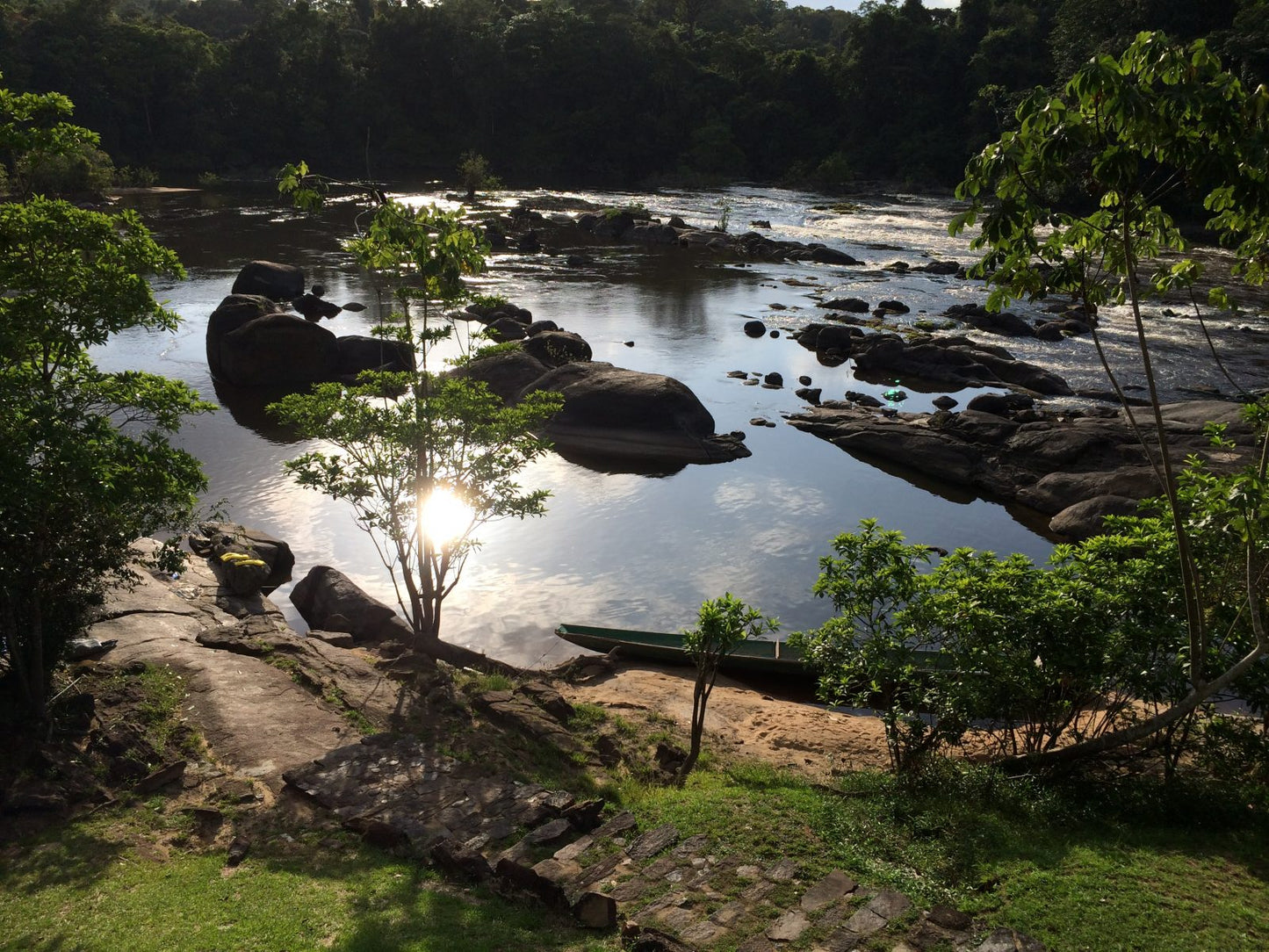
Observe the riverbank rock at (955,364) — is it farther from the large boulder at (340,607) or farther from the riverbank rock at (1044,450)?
the large boulder at (340,607)

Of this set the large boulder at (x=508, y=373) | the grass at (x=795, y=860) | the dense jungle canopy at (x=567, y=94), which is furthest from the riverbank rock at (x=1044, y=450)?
the dense jungle canopy at (x=567, y=94)

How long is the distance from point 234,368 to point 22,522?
2152cm

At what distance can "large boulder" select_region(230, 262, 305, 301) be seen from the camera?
3684 centimetres

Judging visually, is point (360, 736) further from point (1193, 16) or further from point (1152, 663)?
point (1193, 16)

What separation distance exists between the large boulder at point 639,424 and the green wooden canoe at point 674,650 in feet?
30.7

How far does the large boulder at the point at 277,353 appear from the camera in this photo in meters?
29.2

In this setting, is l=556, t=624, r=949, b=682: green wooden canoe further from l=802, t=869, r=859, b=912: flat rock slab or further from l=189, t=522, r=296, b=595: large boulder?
l=802, t=869, r=859, b=912: flat rock slab

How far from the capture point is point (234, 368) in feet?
96.0

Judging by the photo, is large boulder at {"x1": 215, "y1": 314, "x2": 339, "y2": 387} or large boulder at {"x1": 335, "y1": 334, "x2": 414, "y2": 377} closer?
large boulder at {"x1": 215, "y1": 314, "x2": 339, "y2": 387}

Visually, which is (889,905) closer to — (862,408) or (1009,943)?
(1009,943)

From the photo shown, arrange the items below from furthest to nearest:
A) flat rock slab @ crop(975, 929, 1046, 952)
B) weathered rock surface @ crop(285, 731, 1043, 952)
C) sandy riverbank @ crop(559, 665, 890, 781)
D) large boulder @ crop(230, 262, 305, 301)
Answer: large boulder @ crop(230, 262, 305, 301) < sandy riverbank @ crop(559, 665, 890, 781) < weathered rock surface @ crop(285, 731, 1043, 952) < flat rock slab @ crop(975, 929, 1046, 952)

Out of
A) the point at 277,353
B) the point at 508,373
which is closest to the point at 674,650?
the point at 508,373

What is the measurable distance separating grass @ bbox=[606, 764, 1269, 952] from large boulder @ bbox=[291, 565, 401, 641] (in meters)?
6.73

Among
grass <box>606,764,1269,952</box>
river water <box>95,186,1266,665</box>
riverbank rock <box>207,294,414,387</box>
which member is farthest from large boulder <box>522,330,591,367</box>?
grass <box>606,764,1269,952</box>
